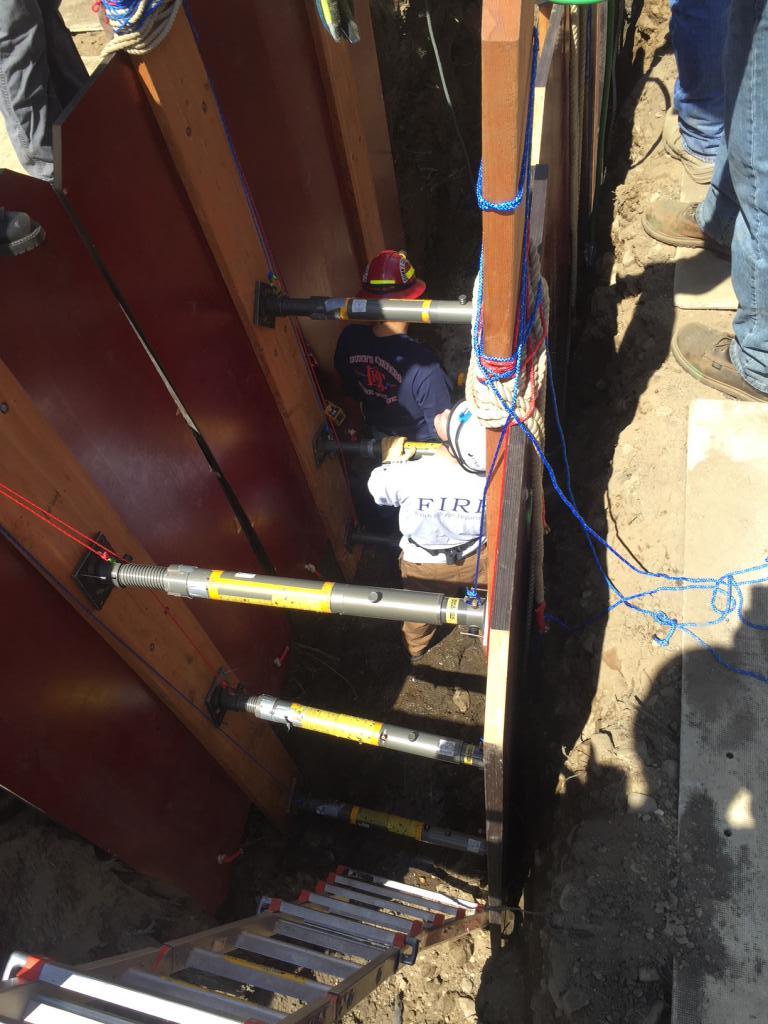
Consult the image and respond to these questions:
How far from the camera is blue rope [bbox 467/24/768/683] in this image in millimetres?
1816

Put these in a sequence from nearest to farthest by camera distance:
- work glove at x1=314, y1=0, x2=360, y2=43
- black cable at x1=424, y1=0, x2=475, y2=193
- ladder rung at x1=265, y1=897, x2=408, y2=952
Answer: ladder rung at x1=265, y1=897, x2=408, y2=952 → work glove at x1=314, y1=0, x2=360, y2=43 → black cable at x1=424, y1=0, x2=475, y2=193

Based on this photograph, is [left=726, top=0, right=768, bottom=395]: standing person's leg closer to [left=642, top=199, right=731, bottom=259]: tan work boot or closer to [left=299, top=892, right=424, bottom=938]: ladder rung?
[left=642, top=199, right=731, bottom=259]: tan work boot

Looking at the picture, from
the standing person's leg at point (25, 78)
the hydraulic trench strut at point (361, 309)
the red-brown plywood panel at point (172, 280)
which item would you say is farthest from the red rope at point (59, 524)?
the standing person's leg at point (25, 78)

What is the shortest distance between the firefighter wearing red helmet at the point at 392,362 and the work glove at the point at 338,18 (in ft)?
3.66

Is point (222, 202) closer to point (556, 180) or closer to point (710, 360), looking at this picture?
point (556, 180)

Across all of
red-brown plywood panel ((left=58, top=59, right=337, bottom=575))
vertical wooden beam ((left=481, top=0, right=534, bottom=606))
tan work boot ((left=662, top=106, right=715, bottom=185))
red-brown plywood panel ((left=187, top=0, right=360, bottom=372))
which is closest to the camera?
vertical wooden beam ((left=481, top=0, right=534, bottom=606))

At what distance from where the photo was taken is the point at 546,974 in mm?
2367

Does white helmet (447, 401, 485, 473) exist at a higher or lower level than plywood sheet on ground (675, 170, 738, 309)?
higher

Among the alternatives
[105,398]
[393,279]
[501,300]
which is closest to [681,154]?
[393,279]

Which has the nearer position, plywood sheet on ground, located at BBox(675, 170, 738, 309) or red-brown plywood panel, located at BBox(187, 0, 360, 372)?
red-brown plywood panel, located at BBox(187, 0, 360, 372)

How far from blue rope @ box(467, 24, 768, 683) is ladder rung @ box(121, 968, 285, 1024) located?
1.25 meters

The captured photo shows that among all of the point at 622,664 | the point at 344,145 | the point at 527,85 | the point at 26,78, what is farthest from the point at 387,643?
the point at 26,78

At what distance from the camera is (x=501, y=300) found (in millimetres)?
1887

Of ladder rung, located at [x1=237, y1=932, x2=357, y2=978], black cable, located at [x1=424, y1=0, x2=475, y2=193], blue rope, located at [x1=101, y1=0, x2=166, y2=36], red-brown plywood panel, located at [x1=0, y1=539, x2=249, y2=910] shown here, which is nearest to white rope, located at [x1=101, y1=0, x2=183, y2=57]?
blue rope, located at [x1=101, y1=0, x2=166, y2=36]
